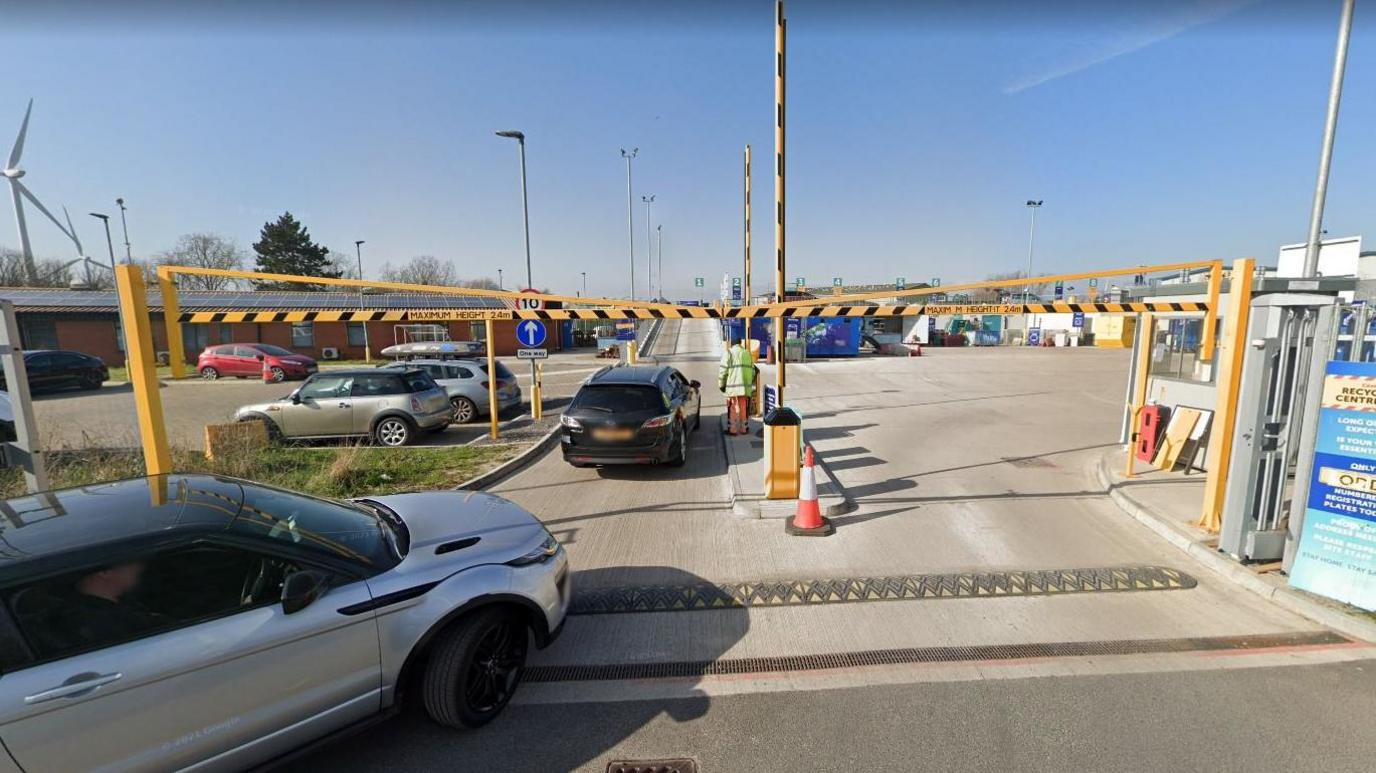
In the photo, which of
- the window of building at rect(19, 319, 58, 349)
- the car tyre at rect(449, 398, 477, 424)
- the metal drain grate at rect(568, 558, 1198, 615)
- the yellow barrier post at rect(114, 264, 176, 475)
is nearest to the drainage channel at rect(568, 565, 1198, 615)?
the metal drain grate at rect(568, 558, 1198, 615)

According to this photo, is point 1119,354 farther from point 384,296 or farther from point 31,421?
point 384,296

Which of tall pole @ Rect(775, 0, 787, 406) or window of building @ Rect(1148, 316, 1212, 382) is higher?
tall pole @ Rect(775, 0, 787, 406)

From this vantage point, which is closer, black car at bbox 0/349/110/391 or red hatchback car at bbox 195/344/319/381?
black car at bbox 0/349/110/391

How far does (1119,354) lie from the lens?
3225 centimetres

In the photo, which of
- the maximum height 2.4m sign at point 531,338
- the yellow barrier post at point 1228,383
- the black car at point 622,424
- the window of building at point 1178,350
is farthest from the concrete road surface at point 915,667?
the maximum height 2.4m sign at point 531,338

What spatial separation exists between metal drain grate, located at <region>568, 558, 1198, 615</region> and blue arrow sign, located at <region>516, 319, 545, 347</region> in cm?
637

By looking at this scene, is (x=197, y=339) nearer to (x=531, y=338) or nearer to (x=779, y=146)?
(x=531, y=338)

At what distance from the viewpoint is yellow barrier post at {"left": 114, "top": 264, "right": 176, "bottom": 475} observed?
414 cm

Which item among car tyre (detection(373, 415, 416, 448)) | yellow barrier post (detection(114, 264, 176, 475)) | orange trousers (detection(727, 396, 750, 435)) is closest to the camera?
yellow barrier post (detection(114, 264, 176, 475))

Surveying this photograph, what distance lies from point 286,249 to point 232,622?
60.6 meters

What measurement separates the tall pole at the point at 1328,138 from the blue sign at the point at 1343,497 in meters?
5.16

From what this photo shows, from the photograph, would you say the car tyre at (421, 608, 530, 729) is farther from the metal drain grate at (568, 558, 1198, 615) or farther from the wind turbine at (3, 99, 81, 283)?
the wind turbine at (3, 99, 81, 283)

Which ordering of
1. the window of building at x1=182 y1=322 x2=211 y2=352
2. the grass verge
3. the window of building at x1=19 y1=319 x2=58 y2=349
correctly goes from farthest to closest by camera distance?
the window of building at x1=182 y1=322 x2=211 y2=352 → the window of building at x1=19 y1=319 x2=58 y2=349 → the grass verge

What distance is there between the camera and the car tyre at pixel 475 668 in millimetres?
2904
